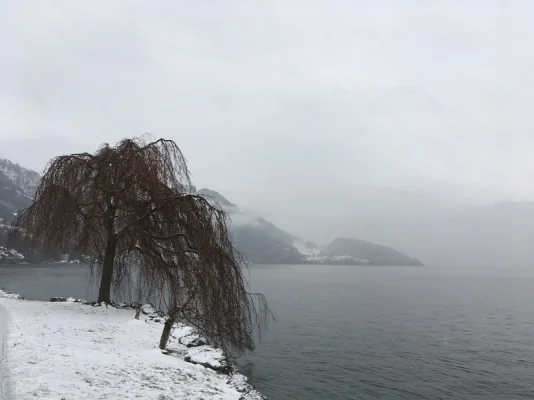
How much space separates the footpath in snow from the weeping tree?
82.2 inches

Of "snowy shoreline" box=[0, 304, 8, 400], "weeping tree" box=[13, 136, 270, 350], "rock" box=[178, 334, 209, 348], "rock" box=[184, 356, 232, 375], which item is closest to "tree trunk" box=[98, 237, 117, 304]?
"weeping tree" box=[13, 136, 270, 350]

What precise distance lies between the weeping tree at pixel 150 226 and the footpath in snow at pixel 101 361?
209 cm

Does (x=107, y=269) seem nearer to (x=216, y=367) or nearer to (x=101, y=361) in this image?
(x=216, y=367)

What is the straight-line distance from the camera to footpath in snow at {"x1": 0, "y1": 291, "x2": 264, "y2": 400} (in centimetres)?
908

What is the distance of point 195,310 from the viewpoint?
16047 mm

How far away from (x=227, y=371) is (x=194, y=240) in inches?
243

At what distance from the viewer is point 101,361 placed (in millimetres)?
11461

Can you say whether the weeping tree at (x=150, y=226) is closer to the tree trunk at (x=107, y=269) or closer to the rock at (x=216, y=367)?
the tree trunk at (x=107, y=269)

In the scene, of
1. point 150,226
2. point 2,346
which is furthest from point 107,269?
point 2,346

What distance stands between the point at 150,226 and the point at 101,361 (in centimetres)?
848

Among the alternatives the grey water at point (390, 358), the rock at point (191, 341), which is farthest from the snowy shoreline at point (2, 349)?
the grey water at point (390, 358)

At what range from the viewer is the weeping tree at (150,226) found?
54.7 feet

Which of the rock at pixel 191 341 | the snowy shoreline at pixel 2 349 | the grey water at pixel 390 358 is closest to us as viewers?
the snowy shoreline at pixel 2 349

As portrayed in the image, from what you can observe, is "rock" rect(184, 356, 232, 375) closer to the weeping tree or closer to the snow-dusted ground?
the weeping tree
